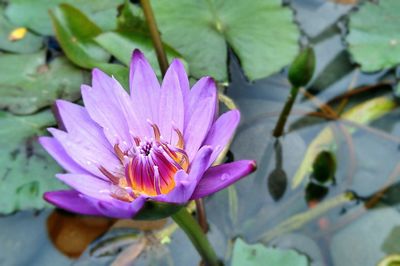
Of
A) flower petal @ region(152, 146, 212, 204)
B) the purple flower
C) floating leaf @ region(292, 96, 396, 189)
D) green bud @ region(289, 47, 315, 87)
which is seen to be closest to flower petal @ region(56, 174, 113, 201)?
the purple flower

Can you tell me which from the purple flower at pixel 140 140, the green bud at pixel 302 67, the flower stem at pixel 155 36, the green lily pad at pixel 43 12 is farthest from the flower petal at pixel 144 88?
the green lily pad at pixel 43 12

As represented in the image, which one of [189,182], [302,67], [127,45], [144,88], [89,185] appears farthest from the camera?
[127,45]

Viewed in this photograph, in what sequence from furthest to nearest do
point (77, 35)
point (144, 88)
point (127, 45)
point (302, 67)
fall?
1. point (77, 35)
2. point (127, 45)
3. point (302, 67)
4. point (144, 88)

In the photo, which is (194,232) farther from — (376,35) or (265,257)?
(376,35)

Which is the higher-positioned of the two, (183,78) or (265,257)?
(183,78)

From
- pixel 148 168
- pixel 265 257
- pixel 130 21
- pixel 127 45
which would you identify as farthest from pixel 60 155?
pixel 130 21

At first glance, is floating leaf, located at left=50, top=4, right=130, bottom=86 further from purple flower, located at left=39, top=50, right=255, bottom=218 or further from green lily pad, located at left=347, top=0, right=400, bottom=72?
green lily pad, located at left=347, top=0, right=400, bottom=72

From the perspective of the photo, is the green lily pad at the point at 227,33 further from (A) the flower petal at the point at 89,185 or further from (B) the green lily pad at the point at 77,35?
(A) the flower petal at the point at 89,185
